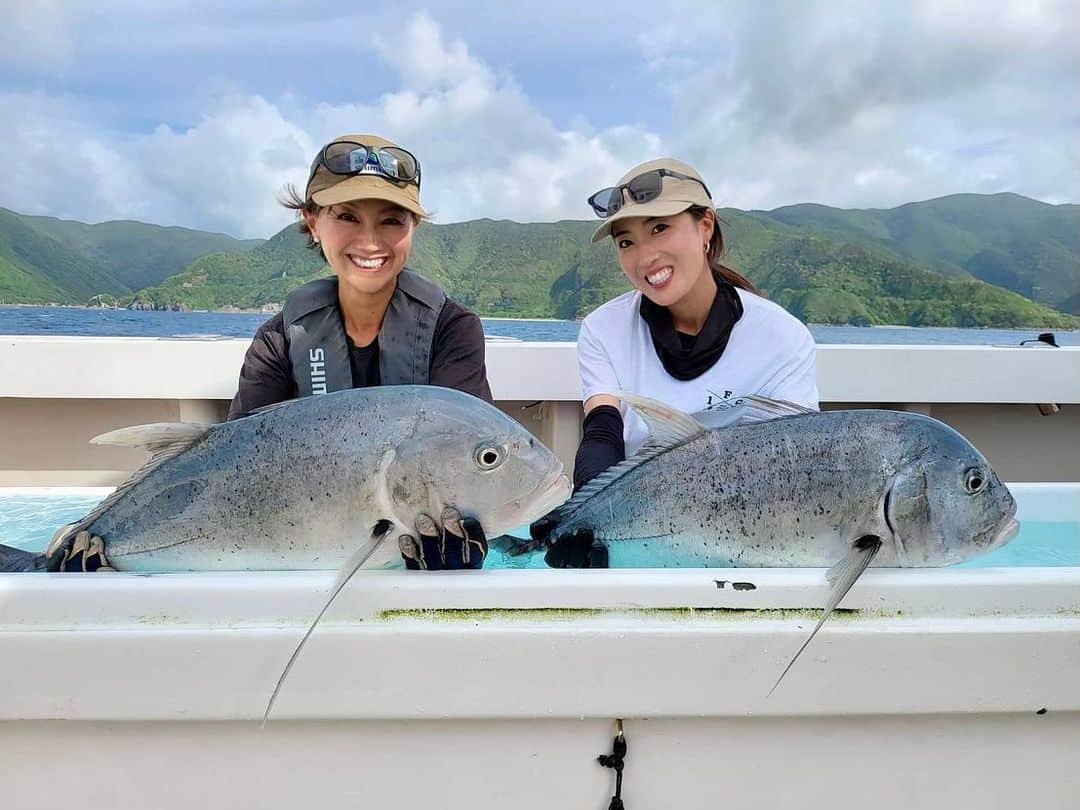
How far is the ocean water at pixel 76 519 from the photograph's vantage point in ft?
8.26

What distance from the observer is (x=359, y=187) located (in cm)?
223

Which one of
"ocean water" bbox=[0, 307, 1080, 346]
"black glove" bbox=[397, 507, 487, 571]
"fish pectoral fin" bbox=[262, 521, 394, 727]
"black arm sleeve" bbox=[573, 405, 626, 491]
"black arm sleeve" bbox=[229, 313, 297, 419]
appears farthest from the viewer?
"ocean water" bbox=[0, 307, 1080, 346]

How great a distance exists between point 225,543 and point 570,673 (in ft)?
2.47

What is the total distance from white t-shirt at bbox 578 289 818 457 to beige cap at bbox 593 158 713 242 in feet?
1.24

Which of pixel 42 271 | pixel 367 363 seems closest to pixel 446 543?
pixel 367 363

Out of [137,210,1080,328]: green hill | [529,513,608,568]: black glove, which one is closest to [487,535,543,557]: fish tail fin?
[529,513,608,568]: black glove

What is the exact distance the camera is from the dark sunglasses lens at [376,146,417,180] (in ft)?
7.57

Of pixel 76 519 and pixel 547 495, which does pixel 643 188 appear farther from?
pixel 76 519

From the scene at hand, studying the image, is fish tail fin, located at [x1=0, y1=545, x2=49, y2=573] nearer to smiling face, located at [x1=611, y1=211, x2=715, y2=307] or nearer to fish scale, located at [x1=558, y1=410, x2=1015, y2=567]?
fish scale, located at [x1=558, y1=410, x2=1015, y2=567]

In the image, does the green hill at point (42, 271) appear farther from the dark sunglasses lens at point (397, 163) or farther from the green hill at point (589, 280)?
the dark sunglasses lens at point (397, 163)

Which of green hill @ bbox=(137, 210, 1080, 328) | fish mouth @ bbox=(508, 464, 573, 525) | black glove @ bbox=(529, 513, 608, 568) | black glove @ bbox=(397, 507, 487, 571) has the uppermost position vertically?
green hill @ bbox=(137, 210, 1080, 328)

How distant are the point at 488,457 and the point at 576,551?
1.35ft

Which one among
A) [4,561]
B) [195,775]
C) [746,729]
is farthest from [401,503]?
[4,561]

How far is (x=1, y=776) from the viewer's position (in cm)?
137
